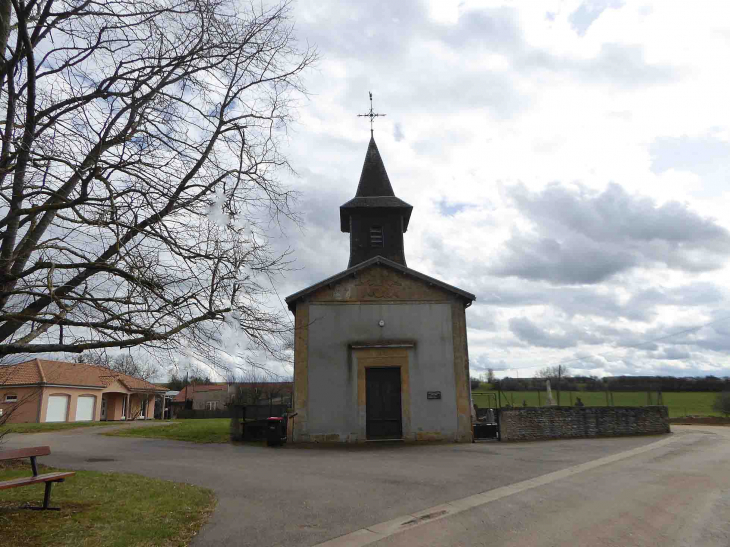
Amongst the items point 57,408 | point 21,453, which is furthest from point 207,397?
point 21,453

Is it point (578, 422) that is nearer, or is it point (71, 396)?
point (578, 422)

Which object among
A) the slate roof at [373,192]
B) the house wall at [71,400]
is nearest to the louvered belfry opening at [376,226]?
the slate roof at [373,192]

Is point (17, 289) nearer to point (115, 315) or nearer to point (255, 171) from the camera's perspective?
point (115, 315)

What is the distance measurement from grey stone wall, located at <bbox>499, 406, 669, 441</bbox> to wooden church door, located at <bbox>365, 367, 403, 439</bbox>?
367 cm

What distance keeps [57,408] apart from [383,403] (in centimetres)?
2811

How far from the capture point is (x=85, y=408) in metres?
37.4

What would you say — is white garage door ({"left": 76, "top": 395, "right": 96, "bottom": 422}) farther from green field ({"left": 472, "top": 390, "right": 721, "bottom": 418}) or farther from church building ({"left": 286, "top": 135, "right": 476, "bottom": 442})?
green field ({"left": 472, "top": 390, "right": 721, "bottom": 418})

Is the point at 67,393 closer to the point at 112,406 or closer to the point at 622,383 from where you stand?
the point at 112,406

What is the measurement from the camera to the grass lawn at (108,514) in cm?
570

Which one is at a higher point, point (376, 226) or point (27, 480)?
point (376, 226)

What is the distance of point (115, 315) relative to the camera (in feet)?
19.3

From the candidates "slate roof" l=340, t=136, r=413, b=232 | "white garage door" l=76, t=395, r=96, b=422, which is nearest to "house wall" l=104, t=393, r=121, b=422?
"white garage door" l=76, t=395, r=96, b=422

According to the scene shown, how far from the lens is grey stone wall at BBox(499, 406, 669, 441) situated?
1781cm

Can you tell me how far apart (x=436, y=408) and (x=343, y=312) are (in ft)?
14.8
